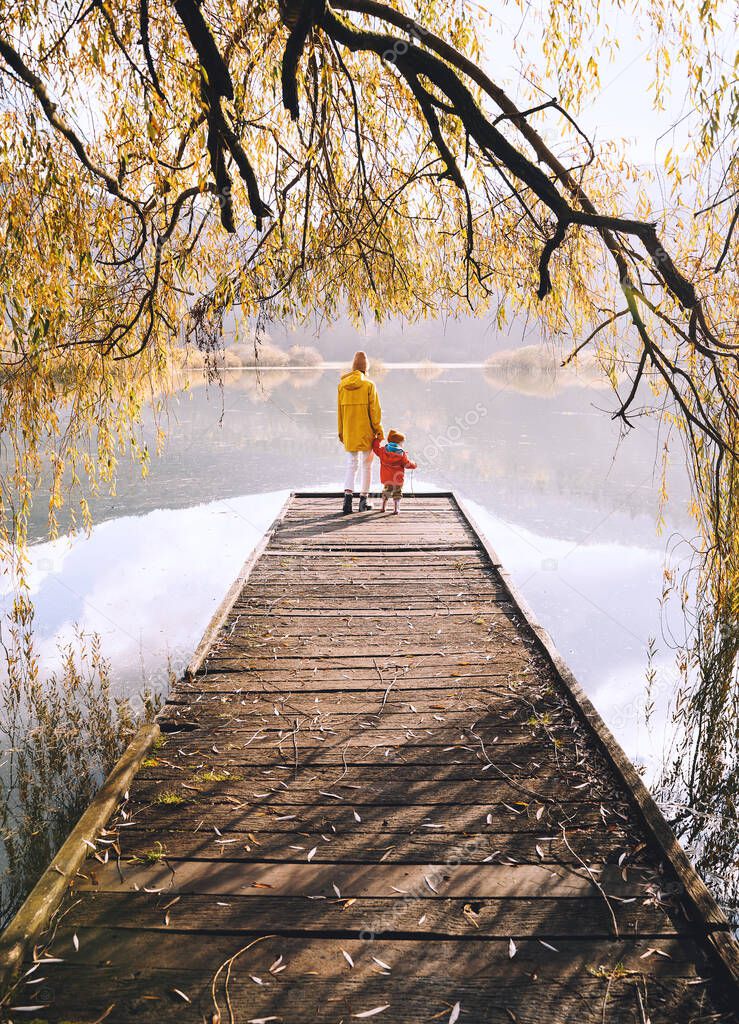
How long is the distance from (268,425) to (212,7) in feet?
50.2

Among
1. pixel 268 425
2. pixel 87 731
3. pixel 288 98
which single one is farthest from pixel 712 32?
pixel 268 425

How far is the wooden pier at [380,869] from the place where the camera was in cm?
194

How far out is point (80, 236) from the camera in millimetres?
3535

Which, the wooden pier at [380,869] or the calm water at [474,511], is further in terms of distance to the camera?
the calm water at [474,511]

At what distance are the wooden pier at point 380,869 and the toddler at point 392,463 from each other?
349cm

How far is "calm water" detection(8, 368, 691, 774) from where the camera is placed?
6250 millimetres

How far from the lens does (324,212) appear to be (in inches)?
177

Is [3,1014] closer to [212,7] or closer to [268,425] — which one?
[212,7]

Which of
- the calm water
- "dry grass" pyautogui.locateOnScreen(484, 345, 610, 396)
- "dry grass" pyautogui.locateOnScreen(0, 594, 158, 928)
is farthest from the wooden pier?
"dry grass" pyautogui.locateOnScreen(484, 345, 610, 396)

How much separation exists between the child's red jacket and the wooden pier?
349 centimetres

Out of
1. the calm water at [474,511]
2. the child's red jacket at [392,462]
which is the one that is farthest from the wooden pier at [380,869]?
the child's red jacket at [392,462]

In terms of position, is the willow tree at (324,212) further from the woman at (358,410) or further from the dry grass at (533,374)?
the dry grass at (533,374)

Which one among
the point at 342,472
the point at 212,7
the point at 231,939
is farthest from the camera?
the point at 342,472

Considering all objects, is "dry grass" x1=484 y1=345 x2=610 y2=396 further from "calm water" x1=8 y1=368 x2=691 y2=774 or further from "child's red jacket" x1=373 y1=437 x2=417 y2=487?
"child's red jacket" x1=373 y1=437 x2=417 y2=487
